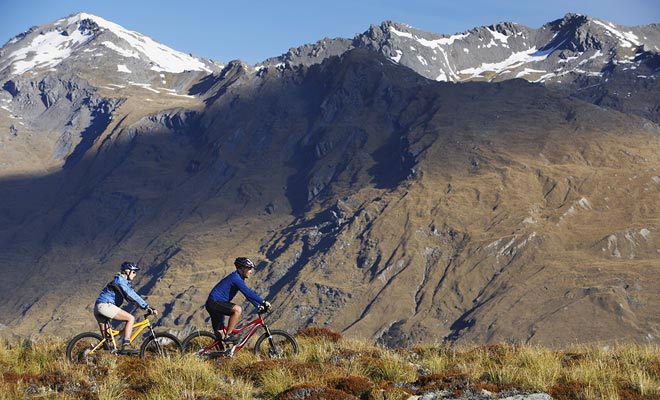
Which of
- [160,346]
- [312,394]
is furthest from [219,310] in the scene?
[312,394]

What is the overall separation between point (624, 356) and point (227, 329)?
33.3 ft

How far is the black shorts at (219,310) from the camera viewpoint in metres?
22.4

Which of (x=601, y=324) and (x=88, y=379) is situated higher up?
(x=88, y=379)

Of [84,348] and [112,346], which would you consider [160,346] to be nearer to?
[112,346]

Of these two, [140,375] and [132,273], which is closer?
[140,375]

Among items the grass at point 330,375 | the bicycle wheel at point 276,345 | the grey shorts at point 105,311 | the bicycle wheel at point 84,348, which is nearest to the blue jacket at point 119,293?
the grey shorts at point 105,311

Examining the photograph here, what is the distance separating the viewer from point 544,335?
192250 millimetres

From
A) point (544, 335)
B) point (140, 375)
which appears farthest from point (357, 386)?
point (544, 335)

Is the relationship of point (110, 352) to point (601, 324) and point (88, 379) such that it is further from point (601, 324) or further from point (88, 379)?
point (601, 324)

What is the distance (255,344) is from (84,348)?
4.27 meters

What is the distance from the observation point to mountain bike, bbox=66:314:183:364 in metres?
21.7

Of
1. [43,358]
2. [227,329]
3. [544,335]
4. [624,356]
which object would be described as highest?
[624,356]

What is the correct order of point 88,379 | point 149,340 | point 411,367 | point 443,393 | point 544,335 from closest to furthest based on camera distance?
point 443,393
point 88,379
point 411,367
point 149,340
point 544,335

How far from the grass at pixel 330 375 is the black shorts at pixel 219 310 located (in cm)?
110
